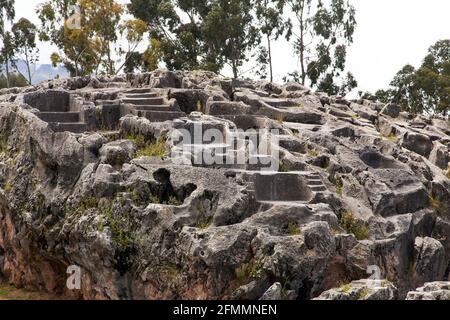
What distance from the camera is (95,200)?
19312mm

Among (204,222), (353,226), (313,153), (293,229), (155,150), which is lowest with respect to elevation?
(353,226)

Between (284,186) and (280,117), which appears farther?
(280,117)

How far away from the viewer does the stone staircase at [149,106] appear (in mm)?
25625

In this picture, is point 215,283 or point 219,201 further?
point 219,201

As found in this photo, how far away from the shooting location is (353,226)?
68.0 ft

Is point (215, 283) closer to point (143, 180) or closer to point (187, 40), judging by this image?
point (143, 180)

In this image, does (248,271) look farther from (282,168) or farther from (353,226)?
(282,168)

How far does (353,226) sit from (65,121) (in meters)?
10.8

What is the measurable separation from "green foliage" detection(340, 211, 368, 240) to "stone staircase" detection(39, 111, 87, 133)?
9.48 metres

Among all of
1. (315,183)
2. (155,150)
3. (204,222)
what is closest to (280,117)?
(315,183)

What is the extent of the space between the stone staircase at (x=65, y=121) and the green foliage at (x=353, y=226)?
9.48 m

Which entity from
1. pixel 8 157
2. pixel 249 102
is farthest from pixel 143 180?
pixel 249 102

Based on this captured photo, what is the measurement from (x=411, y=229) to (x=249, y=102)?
1110cm

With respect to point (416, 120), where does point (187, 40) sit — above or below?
above
